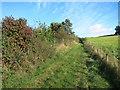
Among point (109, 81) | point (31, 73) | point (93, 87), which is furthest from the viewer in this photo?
point (31, 73)

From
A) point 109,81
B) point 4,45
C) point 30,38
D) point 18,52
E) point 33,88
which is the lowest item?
point 33,88

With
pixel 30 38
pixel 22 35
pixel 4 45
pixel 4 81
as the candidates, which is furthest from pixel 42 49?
pixel 4 81

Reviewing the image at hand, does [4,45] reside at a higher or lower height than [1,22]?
lower

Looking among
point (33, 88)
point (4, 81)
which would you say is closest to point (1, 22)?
point (4, 81)

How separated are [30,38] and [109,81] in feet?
20.1

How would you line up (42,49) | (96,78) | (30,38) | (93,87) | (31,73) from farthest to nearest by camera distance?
1. (42,49)
2. (30,38)
3. (31,73)
4. (96,78)
5. (93,87)

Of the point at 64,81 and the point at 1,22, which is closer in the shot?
the point at 64,81

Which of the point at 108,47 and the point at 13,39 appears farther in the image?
the point at 108,47

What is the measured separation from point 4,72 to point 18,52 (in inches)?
55.3

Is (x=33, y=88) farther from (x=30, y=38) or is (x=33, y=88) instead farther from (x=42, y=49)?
(x=42, y=49)

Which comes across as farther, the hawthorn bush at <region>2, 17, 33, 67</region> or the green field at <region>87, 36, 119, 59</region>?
the green field at <region>87, 36, 119, 59</region>

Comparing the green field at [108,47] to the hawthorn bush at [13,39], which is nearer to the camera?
the hawthorn bush at [13,39]

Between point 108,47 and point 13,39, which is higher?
point 13,39

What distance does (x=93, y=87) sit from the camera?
389 centimetres
